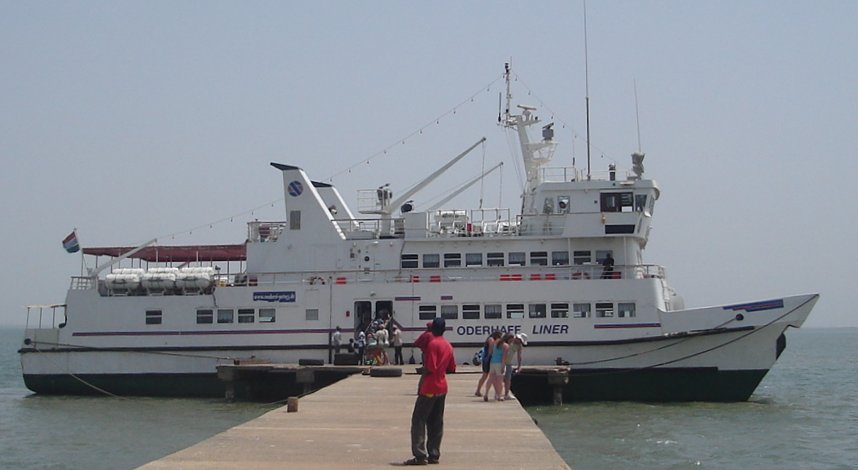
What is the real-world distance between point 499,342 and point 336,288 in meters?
9.43

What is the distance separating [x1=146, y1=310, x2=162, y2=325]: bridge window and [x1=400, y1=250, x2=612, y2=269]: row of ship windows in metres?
6.35

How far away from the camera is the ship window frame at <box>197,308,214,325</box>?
83.6 ft

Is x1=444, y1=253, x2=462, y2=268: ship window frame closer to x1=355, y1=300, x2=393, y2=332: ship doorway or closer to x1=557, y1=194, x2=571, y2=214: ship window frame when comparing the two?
x1=355, y1=300, x2=393, y2=332: ship doorway

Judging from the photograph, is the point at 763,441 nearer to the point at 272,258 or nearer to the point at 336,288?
the point at 336,288

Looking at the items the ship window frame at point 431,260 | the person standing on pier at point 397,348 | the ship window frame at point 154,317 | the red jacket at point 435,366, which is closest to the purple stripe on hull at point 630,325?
the ship window frame at point 431,260

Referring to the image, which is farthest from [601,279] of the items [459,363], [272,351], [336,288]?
[272,351]

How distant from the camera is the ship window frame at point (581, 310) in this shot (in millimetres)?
23891

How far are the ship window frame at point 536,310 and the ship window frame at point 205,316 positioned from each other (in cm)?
800

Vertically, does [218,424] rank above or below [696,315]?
below

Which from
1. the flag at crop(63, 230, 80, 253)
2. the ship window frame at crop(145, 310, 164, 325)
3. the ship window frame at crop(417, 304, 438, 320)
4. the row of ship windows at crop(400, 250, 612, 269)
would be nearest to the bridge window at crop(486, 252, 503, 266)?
the row of ship windows at crop(400, 250, 612, 269)

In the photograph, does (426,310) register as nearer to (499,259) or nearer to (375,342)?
(375,342)

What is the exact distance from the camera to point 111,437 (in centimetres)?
1903

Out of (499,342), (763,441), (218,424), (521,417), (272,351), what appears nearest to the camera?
(521,417)

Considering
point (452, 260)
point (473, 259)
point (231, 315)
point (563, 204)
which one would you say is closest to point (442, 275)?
point (452, 260)
